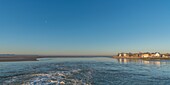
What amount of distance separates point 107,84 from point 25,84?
1011cm

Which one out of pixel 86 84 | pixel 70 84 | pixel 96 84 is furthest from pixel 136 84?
pixel 70 84

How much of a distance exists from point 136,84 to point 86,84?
6.53 m

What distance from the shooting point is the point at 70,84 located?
747 inches

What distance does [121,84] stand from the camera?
1995 cm

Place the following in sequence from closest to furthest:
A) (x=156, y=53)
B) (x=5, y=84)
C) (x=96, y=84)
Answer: (x=5, y=84) → (x=96, y=84) → (x=156, y=53)

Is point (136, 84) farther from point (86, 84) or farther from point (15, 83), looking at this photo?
point (15, 83)

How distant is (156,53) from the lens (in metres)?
173

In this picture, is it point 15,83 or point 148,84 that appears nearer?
point 15,83

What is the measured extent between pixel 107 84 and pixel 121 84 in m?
1.82

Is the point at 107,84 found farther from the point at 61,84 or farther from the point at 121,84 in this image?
the point at 61,84

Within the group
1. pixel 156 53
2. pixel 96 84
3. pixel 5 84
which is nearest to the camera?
pixel 5 84

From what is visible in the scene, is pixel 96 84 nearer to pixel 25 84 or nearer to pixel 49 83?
pixel 49 83

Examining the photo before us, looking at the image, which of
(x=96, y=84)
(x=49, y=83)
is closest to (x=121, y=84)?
(x=96, y=84)

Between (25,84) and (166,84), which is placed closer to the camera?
(25,84)
